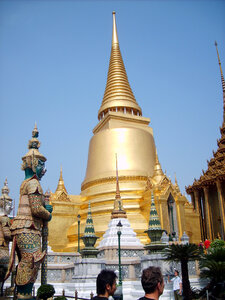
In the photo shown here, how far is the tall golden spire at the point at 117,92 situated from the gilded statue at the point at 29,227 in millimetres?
20722

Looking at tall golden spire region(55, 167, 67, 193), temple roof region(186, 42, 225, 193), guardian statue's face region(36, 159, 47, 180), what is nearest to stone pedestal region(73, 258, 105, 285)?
guardian statue's face region(36, 159, 47, 180)

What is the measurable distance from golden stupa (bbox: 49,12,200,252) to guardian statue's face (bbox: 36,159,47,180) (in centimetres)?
1300

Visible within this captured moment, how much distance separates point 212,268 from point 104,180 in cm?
1681

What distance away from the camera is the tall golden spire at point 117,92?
27031mm

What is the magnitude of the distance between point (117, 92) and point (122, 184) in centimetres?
929

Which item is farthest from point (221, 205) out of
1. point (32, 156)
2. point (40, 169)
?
point (32, 156)

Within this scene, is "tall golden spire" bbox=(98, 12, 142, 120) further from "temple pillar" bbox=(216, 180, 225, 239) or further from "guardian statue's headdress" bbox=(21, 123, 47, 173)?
"guardian statue's headdress" bbox=(21, 123, 47, 173)

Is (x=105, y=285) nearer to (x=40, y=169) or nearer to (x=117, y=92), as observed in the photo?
(x=40, y=169)

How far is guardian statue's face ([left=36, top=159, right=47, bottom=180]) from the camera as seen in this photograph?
664 centimetres

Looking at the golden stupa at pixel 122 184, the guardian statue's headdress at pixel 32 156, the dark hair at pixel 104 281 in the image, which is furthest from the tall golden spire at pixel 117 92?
the dark hair at pixel 104 281

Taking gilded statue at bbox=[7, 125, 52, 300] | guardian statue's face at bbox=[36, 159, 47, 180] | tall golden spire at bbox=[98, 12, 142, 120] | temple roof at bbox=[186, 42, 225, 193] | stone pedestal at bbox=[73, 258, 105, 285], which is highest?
tall golden spire at bbox=[98, 12, 142, 120]

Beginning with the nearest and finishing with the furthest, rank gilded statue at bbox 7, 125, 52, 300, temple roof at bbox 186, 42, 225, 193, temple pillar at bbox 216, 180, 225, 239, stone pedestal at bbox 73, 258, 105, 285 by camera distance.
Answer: gilded statue at bbox 7, 125, 52, 300
stone pedestal at bbox 73, 258, 105, 285
temple pillar at bbox 216, 180, 225, 239
temple roof at bbox 186, 42, 225, 193

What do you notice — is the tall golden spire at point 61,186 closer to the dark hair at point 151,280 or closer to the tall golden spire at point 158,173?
the tall golden spire at point 158,173

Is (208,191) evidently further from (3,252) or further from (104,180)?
(3,252)
